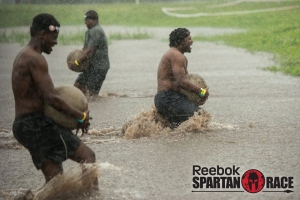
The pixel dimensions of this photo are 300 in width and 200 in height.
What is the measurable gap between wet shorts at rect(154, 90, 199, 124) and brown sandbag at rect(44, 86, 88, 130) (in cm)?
325

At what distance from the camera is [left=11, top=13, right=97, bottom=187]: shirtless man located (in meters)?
6.77

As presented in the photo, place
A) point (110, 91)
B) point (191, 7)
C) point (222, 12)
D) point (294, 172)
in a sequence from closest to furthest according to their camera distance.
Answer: point (294, 172), point (110, 91), point (222, 12), point (191, 7)

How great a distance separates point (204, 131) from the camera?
404 inches

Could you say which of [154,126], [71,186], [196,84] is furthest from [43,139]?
[196,84]

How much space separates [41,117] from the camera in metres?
6.89

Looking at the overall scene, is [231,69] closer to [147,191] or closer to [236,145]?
[236,145]

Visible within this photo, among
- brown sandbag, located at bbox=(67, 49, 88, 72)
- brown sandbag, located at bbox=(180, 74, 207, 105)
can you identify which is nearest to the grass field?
brown sandbag, located at bbox=(67, 49, 88, 72)

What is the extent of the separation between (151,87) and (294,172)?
28.7ft

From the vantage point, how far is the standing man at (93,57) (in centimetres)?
1448

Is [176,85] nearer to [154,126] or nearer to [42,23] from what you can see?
[154,126]

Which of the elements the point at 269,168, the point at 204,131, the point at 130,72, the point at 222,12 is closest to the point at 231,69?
the point at 130,72

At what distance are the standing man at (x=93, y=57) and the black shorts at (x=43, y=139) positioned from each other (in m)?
7.51

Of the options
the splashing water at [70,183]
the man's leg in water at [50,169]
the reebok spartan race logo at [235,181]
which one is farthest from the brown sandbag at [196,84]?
the man's leg in water at [50,169]

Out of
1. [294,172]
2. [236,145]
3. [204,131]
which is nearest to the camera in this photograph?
[294,172]
